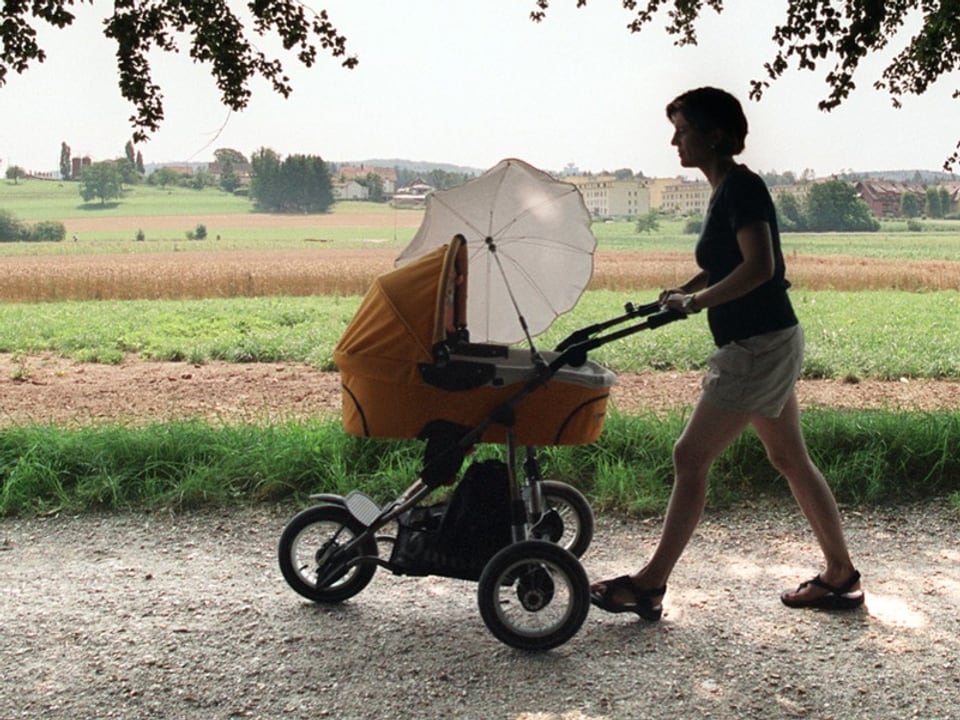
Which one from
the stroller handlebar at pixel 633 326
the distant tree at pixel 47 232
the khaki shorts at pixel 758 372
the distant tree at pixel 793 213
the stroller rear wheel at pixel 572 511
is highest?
the distant tree at pixel 793 213

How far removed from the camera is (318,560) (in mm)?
4043

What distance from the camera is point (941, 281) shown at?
28.7 metres

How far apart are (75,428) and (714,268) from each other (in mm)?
5350

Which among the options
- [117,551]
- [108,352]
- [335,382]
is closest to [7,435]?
[117,551]

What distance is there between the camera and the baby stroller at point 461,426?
11.8ft

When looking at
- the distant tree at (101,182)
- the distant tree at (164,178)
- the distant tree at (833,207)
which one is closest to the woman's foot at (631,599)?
the distant tree at (833,207)

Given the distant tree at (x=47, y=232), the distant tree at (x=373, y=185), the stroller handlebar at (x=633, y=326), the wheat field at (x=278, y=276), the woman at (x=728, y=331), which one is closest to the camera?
the woman at (x=728, y=331)

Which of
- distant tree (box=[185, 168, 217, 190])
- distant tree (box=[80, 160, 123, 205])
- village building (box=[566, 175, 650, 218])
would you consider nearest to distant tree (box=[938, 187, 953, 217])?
village building (box=[566, 175, 650, 218])

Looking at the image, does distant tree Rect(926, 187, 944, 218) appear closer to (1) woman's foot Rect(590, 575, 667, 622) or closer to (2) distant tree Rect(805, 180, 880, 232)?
(2) distant tree Rect(805, 180, 880, 232)

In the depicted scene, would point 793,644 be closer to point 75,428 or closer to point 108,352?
point 75,428

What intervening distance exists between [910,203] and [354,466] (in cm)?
3171

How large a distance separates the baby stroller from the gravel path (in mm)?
202

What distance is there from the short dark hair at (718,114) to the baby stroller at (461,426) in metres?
0.65

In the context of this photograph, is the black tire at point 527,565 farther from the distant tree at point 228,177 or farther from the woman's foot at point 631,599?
the distant tree at point 228,177
